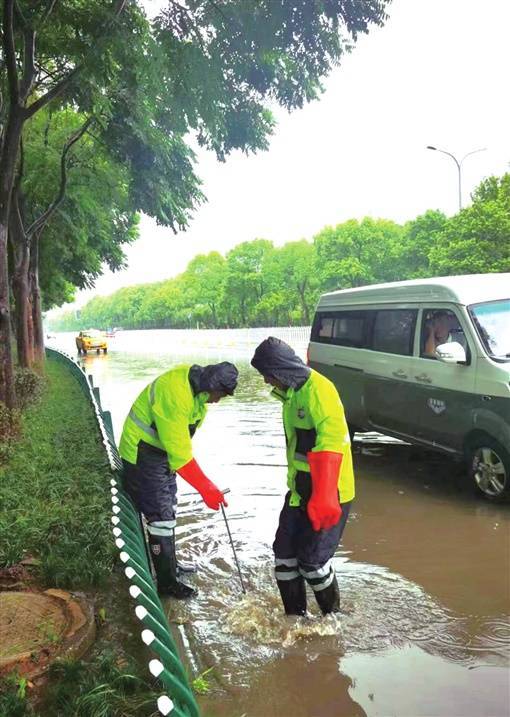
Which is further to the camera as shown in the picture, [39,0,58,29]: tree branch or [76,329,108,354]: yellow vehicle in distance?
[76,329,108,354]: yellow vehicle in distance

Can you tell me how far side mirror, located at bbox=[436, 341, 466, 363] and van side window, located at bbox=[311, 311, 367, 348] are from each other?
1.82m

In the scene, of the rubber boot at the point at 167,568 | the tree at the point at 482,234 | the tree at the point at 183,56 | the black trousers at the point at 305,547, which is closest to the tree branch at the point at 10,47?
the tree at the point at 183,56

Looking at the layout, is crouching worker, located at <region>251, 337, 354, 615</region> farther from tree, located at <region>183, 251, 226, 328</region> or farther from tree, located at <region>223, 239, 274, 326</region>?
tree, located at <region>183, 251, 226, 328</region>

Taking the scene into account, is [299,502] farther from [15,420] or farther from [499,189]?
[499,189]

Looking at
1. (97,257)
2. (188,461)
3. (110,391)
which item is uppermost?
(97,257)

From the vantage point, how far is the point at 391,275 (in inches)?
2014

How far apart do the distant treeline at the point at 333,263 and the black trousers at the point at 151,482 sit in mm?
28341

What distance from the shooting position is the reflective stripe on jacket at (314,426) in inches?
132

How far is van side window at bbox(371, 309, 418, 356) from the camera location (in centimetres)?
696

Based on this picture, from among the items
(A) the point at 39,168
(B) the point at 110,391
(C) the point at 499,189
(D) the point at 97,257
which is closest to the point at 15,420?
(A) the point at 39,168

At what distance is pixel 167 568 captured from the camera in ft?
14.1

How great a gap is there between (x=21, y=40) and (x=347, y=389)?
644 centimetres

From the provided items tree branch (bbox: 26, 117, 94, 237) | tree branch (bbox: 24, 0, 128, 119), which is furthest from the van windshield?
tree branch (bbox: 26, 117, 94, 237)

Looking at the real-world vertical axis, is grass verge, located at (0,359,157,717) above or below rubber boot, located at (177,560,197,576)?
above
